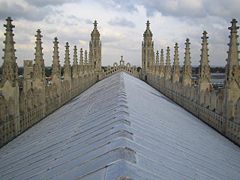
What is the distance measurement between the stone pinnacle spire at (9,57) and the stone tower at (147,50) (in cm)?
2905

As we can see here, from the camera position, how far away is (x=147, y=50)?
41.7 m

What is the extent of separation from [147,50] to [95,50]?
5839 millimetres

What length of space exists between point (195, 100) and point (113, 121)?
9706 millimetres

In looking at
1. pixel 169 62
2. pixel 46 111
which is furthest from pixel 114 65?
pixel 46 111

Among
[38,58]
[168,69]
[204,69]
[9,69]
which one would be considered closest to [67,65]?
[168,69]

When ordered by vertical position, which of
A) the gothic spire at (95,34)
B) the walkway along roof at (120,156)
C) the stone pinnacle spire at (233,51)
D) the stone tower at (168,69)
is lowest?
the walkway along roof at (120,156)

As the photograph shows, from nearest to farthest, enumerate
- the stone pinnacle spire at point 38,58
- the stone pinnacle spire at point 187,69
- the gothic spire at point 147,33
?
the stone pinnacle spire at point 38,58 → the stone pinnacle spire at point 187,69 → the gothic spire at point 147,33

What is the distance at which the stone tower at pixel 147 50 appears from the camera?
41.3m

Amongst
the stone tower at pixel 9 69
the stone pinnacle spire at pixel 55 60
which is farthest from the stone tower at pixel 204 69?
the stone pinnacle spire at pixel 55 60

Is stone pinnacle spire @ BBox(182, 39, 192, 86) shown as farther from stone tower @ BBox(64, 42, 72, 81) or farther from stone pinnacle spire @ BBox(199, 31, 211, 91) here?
stone tower @ BBox(64, 42, 72, 81)

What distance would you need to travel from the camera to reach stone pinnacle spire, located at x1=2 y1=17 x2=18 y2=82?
12.7m

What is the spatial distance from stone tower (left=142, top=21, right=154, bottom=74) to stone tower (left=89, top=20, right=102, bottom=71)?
16.3 ft

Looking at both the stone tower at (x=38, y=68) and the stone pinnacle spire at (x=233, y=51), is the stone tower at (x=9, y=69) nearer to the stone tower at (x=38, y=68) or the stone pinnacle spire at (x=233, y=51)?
the stone tower at (x=38, y=68)

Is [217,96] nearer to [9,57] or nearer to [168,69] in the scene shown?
[9,57]
